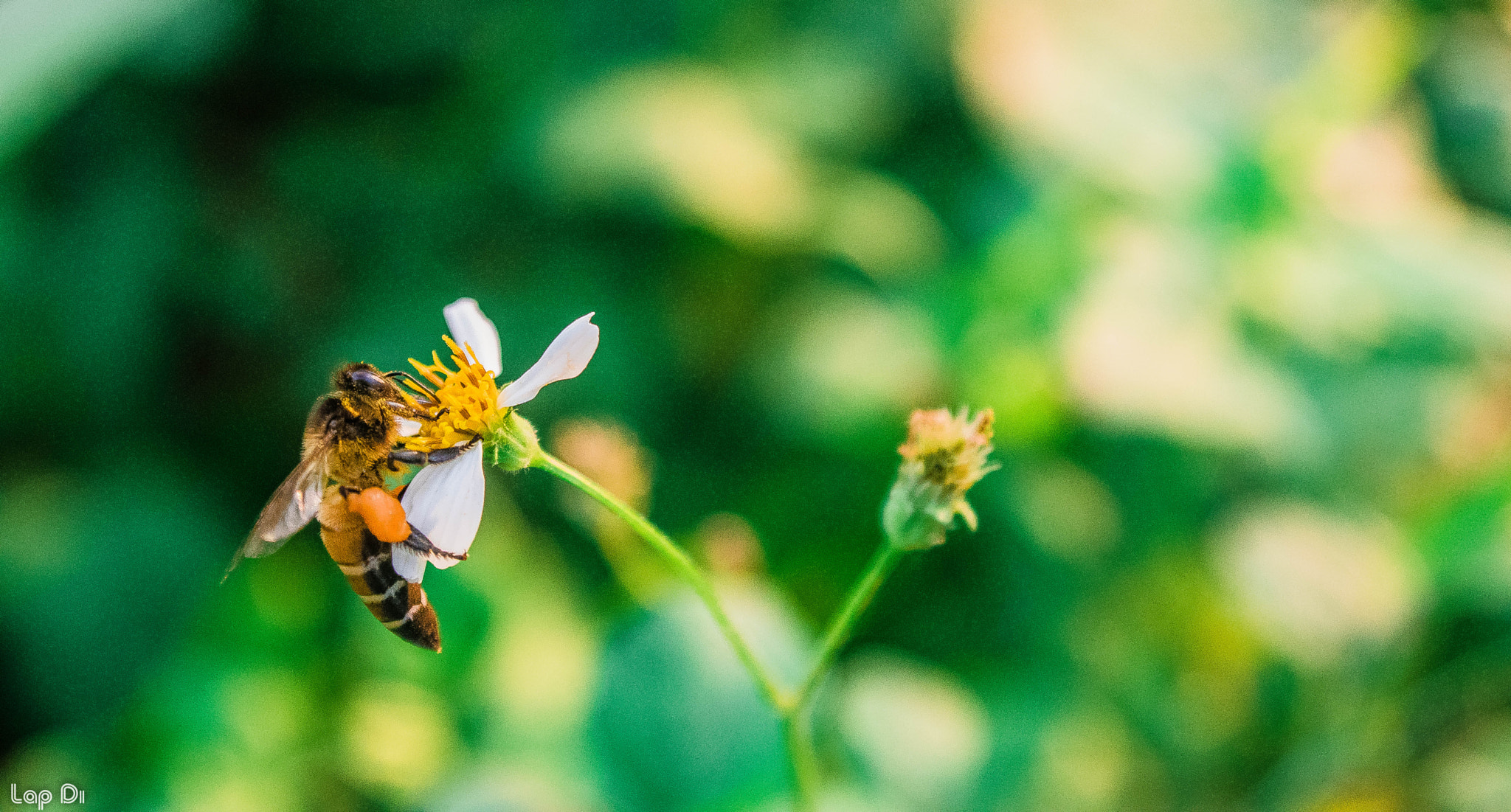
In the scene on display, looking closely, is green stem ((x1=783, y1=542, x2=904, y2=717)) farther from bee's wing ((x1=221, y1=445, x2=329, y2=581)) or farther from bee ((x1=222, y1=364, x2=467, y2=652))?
bee's wing ((x1=221, y1=445, x2=329, y2=581))

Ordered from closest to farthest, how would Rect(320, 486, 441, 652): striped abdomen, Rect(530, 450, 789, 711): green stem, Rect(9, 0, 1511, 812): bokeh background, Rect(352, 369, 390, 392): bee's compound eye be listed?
Rect(530, 450, 789, 711): green stem → Rect(320, 486, 441, 652): striped abdomen → Rect(352, 369, 390, 392): bee's compound eye → Rect(9, 0, 1511, 812): bokeh background

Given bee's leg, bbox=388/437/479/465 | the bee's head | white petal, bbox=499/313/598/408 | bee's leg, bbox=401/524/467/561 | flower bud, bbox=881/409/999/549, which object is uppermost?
flower bud, bbox=881/409/999/549

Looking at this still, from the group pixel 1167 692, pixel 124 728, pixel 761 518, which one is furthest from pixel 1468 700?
pixel 124 728

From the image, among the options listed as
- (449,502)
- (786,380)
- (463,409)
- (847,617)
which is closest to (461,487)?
(449,502)

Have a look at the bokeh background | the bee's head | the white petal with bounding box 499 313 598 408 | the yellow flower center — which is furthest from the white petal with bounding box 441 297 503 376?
the bokeh background

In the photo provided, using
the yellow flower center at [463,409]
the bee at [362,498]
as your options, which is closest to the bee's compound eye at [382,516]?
the bee at [362,498]

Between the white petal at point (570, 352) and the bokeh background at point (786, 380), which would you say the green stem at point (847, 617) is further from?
the bokeh background at point (786, 380)

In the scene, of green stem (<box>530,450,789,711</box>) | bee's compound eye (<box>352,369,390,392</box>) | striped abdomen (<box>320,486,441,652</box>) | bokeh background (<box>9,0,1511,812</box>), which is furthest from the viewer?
bokeh background (<box>9,0,1511,812</box>)
